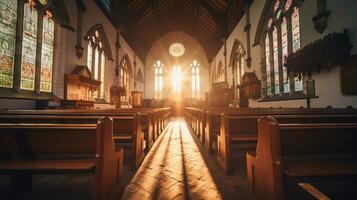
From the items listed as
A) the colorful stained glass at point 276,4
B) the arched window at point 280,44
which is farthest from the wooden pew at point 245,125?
the colorful stained glass at point 276,4

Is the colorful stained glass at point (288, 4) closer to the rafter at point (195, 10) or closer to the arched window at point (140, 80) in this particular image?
the rafter at point (195, 10)

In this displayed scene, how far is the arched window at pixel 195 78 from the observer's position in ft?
64.0

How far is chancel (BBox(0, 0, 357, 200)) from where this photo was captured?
4.58ft

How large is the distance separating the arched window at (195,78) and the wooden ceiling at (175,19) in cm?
184

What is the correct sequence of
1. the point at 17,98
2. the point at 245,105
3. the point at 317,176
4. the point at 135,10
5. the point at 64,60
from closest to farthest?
1. the point at 317,176
2. the point at 17,98
3. the point at 64,60
4. the point at 245,105
5. the point at 135,10

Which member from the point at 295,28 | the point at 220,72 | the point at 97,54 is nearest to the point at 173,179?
the point at 295,28

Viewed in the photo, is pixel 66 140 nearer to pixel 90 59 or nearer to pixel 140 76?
pixel 90 59

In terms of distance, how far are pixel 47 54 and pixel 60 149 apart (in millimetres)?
5811

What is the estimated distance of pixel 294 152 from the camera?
145 centimetres

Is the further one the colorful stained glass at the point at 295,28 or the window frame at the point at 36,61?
the colorful stained glass at the point at 295,28

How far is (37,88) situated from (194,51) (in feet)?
54.9

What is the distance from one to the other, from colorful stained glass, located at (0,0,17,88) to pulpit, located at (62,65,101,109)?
154 centimetres

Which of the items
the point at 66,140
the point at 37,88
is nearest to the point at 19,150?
the point at 66,140

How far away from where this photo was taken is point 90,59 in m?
8.28
